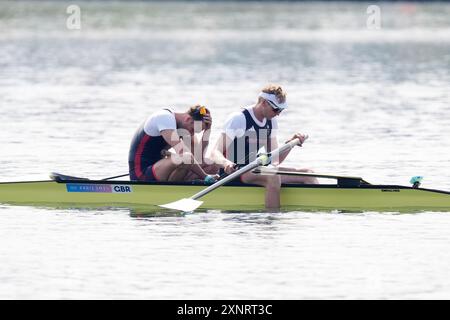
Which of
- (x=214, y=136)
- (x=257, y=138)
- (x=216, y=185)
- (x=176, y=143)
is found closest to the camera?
(x=176, y=143)

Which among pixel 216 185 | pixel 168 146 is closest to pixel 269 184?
pixel 216 185

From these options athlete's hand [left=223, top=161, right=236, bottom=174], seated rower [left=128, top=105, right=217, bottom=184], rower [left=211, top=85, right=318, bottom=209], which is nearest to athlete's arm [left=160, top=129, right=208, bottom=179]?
seated rower [left=128, top=105, right=217, bottom=184]

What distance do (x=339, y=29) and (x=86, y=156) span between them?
71.0 m

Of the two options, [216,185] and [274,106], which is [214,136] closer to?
[274,106]

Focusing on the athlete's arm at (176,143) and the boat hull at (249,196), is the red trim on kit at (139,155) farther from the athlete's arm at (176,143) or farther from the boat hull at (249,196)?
the athlete's arm at (176,143)

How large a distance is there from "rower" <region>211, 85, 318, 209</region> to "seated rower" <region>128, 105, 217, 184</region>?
13.1 inches

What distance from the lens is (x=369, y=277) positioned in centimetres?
1650

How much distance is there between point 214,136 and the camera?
3020cm

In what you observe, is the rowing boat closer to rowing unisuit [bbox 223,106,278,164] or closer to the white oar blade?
the white oar blade

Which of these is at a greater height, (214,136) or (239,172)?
(239,172)

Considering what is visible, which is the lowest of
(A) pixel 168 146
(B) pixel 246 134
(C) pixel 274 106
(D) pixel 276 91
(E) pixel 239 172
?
(E) pixel 239 172

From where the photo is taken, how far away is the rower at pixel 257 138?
803 inches

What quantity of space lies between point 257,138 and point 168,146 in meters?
1.27

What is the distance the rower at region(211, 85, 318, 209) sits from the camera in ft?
66.9
